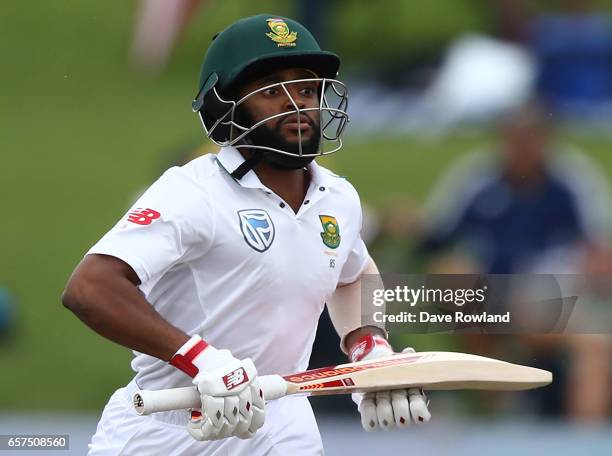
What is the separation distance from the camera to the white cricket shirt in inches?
125

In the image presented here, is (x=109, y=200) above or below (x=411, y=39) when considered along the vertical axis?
below

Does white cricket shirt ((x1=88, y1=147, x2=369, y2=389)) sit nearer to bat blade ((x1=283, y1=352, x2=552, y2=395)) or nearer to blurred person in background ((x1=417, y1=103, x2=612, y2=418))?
bat blade ((x1=283, y1=352, x2=552, y2=395))

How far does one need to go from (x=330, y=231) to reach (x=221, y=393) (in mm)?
728

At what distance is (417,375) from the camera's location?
11.0 ft

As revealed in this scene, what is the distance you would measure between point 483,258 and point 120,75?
3.72 meters

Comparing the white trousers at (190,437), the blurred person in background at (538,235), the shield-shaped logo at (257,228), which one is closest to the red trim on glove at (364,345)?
the white trousers at (190,437)

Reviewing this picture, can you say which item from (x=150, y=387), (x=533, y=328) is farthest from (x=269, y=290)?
(x=533, y=328)

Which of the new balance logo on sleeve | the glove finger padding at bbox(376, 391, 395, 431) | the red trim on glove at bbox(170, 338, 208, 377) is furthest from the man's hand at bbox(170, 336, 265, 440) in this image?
the glove finger padding at bbox(376, 391, 395, 431)

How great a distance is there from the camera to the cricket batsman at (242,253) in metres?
3.13

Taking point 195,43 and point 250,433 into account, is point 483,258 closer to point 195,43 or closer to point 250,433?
point 195,43

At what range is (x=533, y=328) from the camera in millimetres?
4844

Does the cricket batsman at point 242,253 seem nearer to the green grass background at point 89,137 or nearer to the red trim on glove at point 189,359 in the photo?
the red trim on glove at point 189,359

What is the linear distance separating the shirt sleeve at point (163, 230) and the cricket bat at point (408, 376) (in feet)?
1.22

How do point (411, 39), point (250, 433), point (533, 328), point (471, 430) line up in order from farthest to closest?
point (411, 39) → point (471, 430) → point (533, 328) → point (250, 433)
